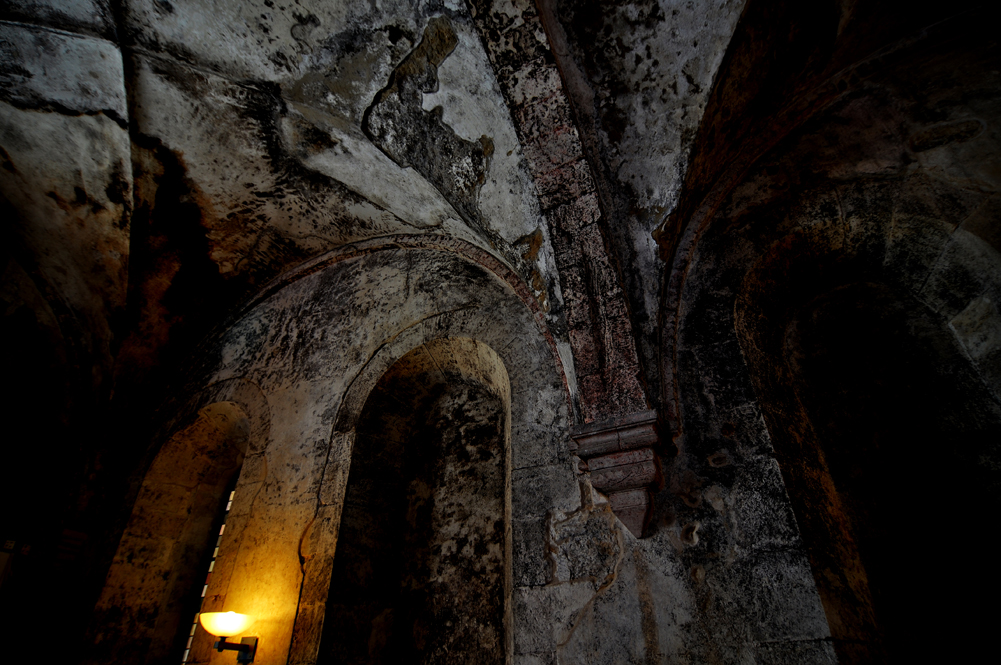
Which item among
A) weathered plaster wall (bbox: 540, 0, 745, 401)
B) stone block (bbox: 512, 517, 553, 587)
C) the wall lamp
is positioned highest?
weathered plaster wall (bbox: 540, 0, 745, 401)

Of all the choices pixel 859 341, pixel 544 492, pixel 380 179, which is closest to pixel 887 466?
pixel 859 341

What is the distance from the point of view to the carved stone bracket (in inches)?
91.4

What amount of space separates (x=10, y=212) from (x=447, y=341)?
3.80 metres

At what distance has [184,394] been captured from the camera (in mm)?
4582

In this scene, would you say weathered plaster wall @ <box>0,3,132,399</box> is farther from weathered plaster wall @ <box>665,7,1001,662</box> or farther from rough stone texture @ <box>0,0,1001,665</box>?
weathered plaster wall @ <box>665,7,1001,662</box>

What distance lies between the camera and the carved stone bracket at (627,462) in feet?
7.62

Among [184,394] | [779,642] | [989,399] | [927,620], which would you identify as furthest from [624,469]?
[184,394]

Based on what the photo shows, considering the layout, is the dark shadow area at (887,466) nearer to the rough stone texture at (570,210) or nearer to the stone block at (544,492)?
the rough stone texture at (570,210)

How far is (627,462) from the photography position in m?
2.38

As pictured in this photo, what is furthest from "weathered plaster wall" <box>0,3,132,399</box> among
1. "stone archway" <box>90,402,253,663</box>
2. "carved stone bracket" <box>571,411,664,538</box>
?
"carved stone bracket" <box>571,411,664,538</box>

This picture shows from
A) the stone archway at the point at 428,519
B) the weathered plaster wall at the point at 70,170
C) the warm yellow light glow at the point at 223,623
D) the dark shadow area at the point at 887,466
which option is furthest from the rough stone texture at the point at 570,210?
the weathered plaster wall at the point at 70,170

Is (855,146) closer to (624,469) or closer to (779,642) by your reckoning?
(624,469)

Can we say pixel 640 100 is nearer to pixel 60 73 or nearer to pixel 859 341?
pixel 859 341

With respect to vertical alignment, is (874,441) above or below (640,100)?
below
